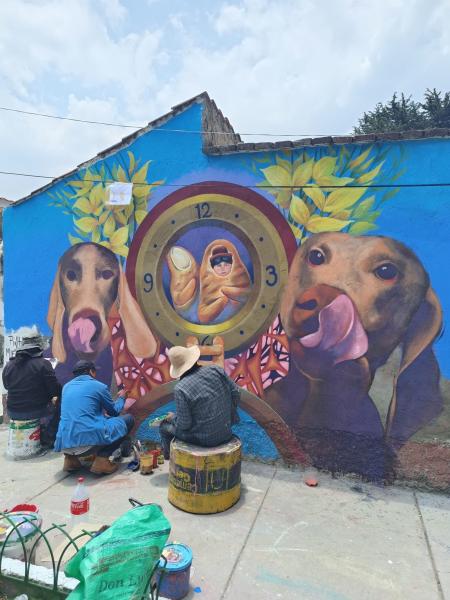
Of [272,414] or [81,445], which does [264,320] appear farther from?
[81,445]

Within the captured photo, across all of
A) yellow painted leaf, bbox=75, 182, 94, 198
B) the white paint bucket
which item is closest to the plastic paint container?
the white paint bucket

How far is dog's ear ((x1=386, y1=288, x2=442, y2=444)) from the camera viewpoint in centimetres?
438

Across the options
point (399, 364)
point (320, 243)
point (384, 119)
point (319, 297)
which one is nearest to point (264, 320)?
point (319, 297)

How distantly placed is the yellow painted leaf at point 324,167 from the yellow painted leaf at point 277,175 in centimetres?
32

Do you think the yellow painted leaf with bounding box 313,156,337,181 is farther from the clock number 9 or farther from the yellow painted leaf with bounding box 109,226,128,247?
the yellow painted leaf with bounding box 109,226,128,247

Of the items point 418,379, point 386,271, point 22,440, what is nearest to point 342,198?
point 386,271

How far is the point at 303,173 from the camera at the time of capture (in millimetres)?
4879

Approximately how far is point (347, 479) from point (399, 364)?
1431 mm

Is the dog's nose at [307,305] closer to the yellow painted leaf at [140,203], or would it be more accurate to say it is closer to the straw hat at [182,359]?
the straw hat at [182,359]

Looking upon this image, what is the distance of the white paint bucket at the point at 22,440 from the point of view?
519 cm

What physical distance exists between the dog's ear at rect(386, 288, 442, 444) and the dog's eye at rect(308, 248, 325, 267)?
1179mm

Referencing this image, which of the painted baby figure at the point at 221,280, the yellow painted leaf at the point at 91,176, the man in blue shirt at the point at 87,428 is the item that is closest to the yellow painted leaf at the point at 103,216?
the yellow painted leaf at the point at 91,176

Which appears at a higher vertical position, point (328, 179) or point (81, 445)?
point (328, 179)

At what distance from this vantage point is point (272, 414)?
5.00 m
